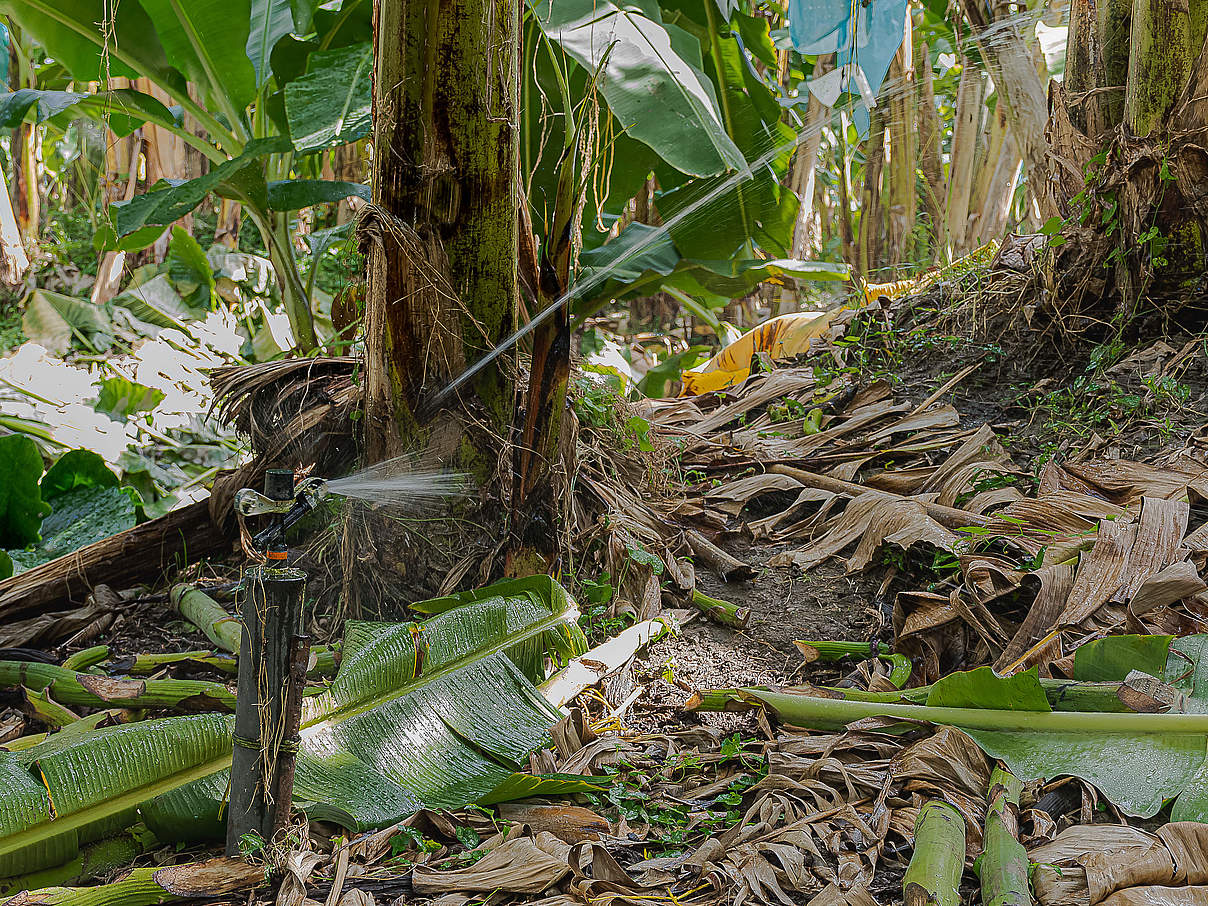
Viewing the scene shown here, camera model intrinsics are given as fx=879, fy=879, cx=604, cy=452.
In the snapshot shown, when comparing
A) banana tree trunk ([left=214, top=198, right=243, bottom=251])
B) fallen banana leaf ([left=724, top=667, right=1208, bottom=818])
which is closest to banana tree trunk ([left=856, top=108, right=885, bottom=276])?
banana tree trunk ([left=214, top=198, right=243, bottom=251])

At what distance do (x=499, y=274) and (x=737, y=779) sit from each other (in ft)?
3.62

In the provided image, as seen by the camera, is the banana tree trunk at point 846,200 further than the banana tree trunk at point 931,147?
Yes

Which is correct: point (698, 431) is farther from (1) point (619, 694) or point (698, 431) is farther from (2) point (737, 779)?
(2) point (737, 779)

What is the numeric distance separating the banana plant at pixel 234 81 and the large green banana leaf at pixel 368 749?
4.85 ft

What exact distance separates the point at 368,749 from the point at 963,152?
664 centimetres

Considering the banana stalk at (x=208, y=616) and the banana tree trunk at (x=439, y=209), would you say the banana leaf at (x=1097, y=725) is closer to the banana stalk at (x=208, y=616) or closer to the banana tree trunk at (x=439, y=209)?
the banana tree trunk at (x=439, y=209)

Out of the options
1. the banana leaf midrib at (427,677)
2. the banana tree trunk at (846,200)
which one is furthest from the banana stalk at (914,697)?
the banana tree trunk at (846,200)

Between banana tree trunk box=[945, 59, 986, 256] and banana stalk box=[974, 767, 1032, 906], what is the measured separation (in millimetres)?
6004

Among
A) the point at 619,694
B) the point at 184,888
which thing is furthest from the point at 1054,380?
the point at 184,888

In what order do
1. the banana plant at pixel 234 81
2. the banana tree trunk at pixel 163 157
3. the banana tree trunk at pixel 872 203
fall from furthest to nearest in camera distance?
the banana tree trunk at pixel 163 157, the banana tree trunk at pixel 872 203, the banana plant at pixel 234 81

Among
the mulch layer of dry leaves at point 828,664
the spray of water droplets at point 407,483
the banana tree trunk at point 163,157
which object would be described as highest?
the banana tree trunk at point 163,157

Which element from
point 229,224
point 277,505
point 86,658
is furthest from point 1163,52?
point 229,224

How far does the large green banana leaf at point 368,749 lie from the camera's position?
1.12m

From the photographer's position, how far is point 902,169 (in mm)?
7191
